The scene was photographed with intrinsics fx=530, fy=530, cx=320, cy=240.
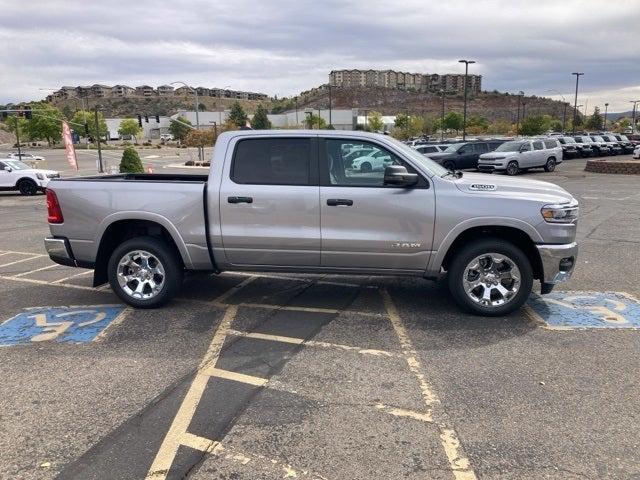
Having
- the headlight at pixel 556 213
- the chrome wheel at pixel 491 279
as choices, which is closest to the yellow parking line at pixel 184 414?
Answer: the chrome wheel at pixel 491 279

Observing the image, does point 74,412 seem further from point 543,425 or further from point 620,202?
point 620,202

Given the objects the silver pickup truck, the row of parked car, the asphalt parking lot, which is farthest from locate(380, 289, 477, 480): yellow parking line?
the row of parked car

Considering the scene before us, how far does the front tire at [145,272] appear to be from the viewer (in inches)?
223

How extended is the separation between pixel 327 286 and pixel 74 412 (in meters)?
3.59

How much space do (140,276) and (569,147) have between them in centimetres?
3846

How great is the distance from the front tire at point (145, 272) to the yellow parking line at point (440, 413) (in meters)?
2.38

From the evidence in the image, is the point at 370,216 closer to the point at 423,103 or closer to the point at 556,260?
the point at 556,260

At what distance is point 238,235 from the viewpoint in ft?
17.8

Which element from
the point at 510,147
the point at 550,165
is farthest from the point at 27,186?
the point at 550,165

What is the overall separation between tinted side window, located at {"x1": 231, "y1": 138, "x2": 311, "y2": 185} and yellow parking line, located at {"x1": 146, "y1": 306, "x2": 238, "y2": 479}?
158 cm

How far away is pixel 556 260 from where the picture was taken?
511 centimetres

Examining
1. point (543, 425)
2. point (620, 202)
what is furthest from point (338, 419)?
point (620, 202)

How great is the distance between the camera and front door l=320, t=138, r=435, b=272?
5.16m

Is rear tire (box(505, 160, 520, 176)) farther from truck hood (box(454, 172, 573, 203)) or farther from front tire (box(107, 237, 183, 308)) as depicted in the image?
front tire (box(107, 237, 183, 308))
